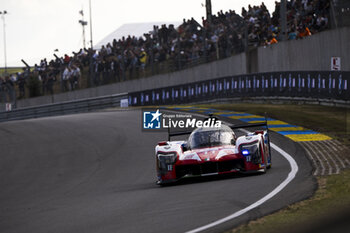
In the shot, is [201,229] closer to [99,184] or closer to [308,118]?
[99,184]

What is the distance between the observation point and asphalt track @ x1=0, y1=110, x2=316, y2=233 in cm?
786

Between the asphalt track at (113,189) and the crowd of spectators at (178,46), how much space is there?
37.1 feet

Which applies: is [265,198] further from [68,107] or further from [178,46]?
[68,107]

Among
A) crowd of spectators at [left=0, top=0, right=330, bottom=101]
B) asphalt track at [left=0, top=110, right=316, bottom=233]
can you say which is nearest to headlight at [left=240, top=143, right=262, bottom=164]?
asphalt track at [left=0, top=110, right=316, bottom=233]

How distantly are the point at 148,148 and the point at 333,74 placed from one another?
9799 mm

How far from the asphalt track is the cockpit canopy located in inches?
25.3

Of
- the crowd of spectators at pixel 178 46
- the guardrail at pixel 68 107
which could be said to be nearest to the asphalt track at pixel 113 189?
the crowd of spectators at pixel 178 46

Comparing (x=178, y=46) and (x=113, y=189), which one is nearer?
(x=113, y=189)

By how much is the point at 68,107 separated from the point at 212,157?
2803 cm

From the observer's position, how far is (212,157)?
1096cm

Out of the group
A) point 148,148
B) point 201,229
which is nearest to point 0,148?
point 148,148

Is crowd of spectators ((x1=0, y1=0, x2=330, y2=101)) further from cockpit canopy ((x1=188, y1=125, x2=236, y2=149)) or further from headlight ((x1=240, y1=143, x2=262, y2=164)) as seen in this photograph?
headlight ((x1=240, y1=143, x2=262, y2=164))

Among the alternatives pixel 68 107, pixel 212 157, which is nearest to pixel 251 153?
pixel 212 157

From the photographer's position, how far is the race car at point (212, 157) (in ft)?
36.1
